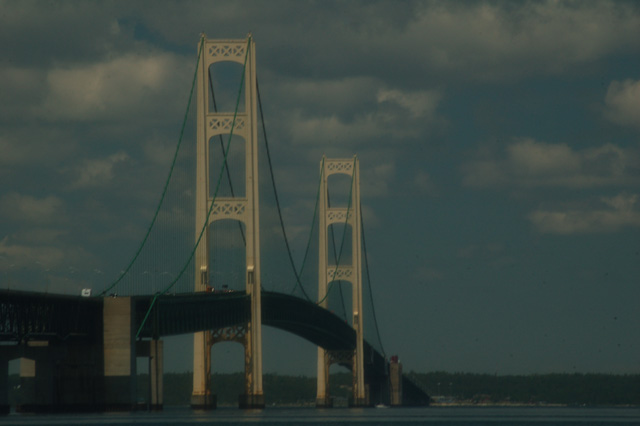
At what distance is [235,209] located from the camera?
72062mm

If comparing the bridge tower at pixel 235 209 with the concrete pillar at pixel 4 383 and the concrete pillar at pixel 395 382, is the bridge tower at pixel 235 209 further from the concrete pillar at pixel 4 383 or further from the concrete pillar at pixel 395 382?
the concrete pillar at pixel 395 382

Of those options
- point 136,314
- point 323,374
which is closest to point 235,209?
point 136,314

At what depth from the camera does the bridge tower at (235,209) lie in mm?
71062

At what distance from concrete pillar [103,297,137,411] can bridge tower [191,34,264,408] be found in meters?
14.8

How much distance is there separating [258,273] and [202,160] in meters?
7.24

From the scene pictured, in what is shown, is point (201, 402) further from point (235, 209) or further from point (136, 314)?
point (136, 314)

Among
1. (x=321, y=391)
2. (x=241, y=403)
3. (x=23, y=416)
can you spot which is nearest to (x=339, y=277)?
(x=321, y=391)

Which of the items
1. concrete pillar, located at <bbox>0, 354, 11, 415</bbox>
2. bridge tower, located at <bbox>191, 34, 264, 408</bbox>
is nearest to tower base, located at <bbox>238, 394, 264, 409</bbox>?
bridge tower, located at <bbox>191, 34, 264, 408</bbox>

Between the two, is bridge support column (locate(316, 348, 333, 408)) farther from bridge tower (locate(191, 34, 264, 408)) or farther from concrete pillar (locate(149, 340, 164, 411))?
concrete pillar (locate(149, 340, 164, 411))

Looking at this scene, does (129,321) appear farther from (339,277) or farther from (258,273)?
(339,277)

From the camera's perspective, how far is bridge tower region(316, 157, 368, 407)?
110562mm

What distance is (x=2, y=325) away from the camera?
56.2m

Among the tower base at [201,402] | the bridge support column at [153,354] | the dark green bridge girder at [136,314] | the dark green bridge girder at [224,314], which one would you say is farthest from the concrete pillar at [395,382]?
the bridge support column at [153,354]

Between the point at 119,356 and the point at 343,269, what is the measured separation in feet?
196
